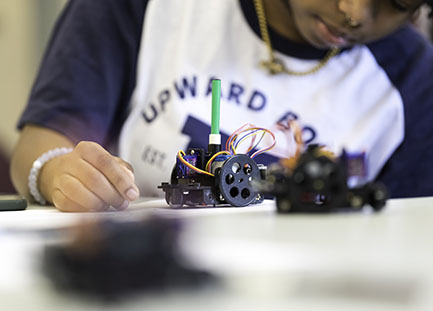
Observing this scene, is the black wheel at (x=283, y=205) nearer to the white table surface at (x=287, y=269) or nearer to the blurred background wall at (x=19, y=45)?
the white table surface at (x=287, y=269)

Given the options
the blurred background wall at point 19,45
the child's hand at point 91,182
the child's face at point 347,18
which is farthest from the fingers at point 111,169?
the blurred background wall at point 19,45

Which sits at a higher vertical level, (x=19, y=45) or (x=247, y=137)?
(x=247, y=137)

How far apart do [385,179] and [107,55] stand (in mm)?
437

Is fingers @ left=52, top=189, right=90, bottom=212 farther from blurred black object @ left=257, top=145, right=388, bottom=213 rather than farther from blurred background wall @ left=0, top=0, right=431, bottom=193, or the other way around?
blurred background wall @ left=0, top=0, right=431, bottom=193

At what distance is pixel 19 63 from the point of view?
1713 millimetres

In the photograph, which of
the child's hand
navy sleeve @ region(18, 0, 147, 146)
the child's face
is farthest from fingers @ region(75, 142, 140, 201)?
the child's face

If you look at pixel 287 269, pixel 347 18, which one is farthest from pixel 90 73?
pixel 287 269

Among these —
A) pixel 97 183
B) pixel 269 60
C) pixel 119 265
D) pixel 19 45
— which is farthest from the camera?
pixel 19 45

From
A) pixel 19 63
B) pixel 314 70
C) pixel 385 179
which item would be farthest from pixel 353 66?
pixel 19 63

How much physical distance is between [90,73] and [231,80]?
0.61 feet

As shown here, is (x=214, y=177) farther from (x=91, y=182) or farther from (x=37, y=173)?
(x=37, y=173)

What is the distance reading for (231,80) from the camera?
0.69m

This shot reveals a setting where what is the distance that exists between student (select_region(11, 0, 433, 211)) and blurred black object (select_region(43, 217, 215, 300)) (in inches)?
16.0

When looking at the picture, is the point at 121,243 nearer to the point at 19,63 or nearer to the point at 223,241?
the point at 223,241
